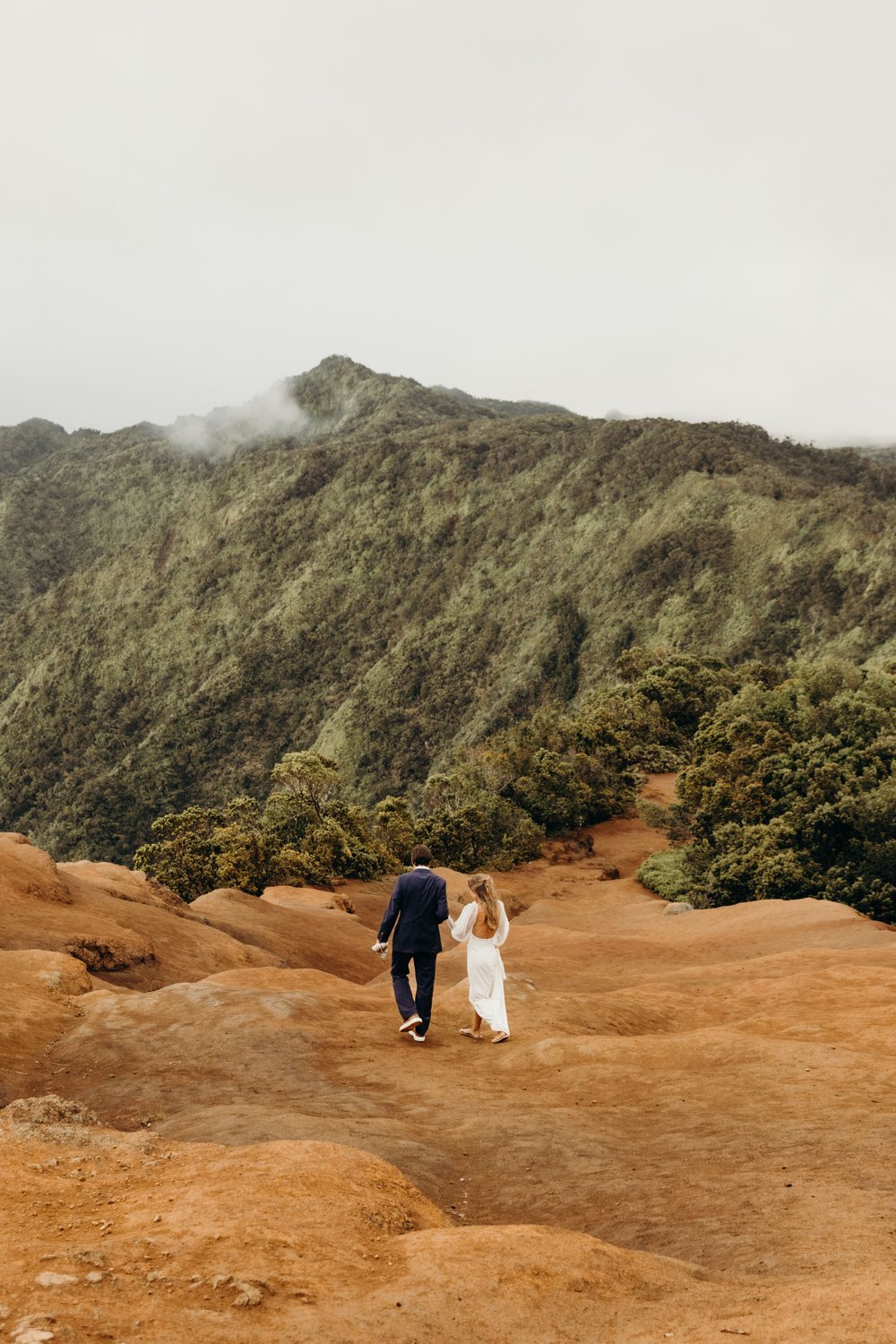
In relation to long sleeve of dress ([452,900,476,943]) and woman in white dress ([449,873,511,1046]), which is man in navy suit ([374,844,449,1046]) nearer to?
long sleeve of dress ([452,900,476,943])

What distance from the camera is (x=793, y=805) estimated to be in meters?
31.0

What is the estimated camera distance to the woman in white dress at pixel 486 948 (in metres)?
9.80

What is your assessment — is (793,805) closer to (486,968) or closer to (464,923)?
(486,968)

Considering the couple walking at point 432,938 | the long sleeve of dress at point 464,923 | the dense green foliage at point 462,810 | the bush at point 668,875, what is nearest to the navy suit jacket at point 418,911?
the couple walking at point 432,938

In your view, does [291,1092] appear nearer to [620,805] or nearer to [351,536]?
[620,805]

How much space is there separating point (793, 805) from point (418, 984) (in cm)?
2390

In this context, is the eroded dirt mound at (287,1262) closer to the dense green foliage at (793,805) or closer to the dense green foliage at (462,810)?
the dense green foliage at (793,805)

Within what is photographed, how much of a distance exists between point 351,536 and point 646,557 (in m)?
42.9

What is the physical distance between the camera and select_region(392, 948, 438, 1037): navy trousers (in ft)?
32.3

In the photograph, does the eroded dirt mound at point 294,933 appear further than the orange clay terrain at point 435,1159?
Yes

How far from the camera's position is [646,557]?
301 ft

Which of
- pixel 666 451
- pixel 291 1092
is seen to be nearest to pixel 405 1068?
pixel 291 1092

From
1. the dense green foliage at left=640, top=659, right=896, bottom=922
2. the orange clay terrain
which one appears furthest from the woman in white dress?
the dense green foliage at left=640, top=659, right=896, bottom=922

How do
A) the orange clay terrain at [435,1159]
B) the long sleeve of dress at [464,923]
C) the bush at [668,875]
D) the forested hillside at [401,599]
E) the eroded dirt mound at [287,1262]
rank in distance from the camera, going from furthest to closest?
the forested hillside at [401,599] → the bush at [668,875] → the long sleeve of dress at [464,923] → the orange clay terrain at [435,1159] → the eroded dirt mound at [287,1262]
